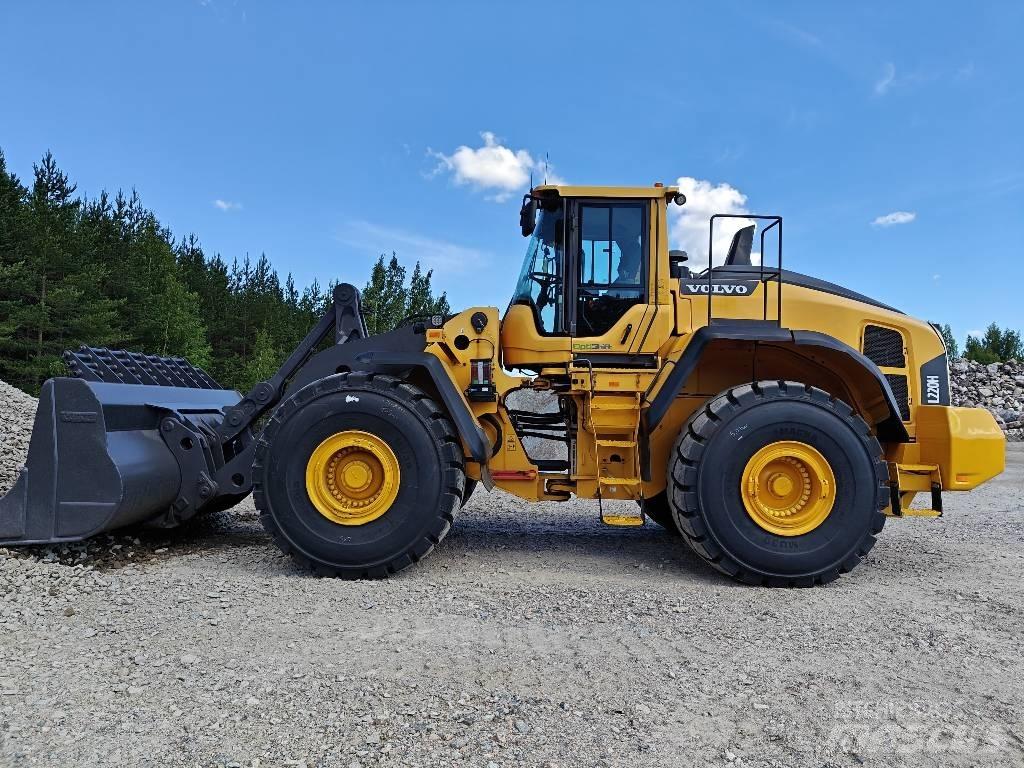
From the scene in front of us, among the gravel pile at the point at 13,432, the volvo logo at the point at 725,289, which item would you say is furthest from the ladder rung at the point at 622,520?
the gravel pile at the point at 13,432

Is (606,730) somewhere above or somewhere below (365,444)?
below

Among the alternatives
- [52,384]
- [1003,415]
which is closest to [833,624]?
[52,384]

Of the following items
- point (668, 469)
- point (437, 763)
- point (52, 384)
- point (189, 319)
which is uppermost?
point (189, 319)

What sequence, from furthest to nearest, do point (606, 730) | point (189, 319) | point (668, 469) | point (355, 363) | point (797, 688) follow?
1. point (189, 319)
2. point (355, 363)
3. point (668, 469)
4. point (797, 688)
5. point (606, 730)

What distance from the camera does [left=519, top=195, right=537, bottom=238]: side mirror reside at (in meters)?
6.12

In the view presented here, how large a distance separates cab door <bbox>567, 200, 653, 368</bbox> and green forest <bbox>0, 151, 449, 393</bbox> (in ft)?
54.9

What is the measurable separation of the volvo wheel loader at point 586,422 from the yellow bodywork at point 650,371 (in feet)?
0.06

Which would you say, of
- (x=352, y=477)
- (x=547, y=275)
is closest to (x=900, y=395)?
(x=547, y=275)

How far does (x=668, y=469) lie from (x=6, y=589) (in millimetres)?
4299

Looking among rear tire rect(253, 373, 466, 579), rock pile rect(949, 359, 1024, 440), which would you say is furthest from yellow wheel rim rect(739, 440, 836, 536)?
rock pile rect(949, 359, 1024, 440)

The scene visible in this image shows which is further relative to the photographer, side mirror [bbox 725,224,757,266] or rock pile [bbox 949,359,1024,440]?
rock pile [bbox 949,359,1024,440]

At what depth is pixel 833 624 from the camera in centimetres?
416

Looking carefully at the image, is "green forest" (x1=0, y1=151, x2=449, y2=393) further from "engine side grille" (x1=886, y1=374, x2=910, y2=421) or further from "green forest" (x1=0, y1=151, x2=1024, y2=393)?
"engine side grille" (x1=886, y1=374, x2=910, y2=421)

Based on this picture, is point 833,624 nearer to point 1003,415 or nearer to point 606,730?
point 606,730
